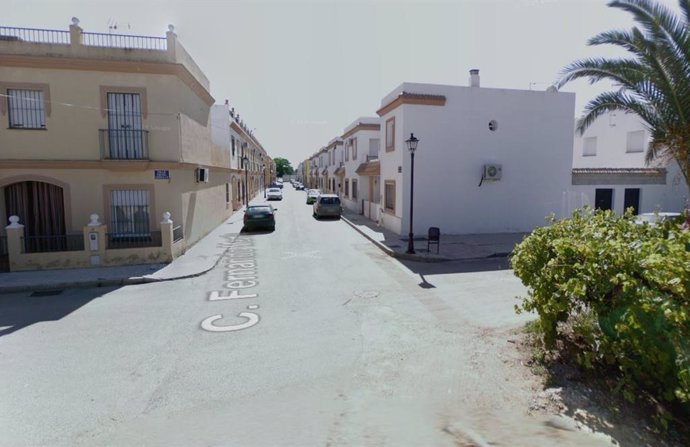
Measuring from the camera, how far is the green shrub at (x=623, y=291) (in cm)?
350

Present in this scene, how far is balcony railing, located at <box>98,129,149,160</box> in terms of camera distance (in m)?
11.6

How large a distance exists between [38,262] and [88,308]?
4.21 metres

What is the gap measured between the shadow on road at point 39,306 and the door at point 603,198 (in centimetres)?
2019

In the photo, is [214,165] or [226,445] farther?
[214,165]

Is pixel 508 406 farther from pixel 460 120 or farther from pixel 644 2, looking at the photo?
pixel 460 120

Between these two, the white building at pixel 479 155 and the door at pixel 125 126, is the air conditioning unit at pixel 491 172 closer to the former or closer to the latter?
the white building at pixel 479 155

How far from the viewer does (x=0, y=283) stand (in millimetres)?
9188

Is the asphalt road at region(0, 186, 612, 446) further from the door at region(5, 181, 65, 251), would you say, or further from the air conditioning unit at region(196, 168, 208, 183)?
the air conditioning unit at region(196, 168, 208, 183)

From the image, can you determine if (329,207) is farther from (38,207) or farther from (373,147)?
(38,207)

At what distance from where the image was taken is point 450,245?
14164mm

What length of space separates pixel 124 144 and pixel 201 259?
4.30 metres

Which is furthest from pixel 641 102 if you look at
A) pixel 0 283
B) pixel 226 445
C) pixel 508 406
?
pixel 0 283

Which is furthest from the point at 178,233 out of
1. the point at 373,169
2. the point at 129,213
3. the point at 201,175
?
the point at 373,169

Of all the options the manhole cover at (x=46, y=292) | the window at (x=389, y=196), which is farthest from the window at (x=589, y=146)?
the manhole cover at (x=46, y=292)
